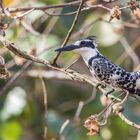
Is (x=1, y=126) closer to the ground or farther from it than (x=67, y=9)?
closer to the ground

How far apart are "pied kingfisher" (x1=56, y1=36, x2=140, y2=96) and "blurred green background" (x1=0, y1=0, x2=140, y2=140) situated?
0.77 metres

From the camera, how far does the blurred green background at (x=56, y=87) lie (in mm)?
3076

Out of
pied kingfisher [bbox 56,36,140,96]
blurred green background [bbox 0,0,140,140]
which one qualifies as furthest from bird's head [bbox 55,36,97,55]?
blurred green background [bbox 0,0,140,140]

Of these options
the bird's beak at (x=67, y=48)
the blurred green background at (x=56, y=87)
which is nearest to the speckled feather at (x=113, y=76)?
the bird's beak at (x=67, y=48)

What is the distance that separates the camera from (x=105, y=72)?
2.07 meters

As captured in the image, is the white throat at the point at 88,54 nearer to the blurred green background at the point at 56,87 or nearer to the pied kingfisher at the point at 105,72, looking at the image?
the pied kingfisher at the point at 105,72

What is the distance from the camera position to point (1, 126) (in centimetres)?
325

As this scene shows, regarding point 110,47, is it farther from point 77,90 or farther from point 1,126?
point 1,126

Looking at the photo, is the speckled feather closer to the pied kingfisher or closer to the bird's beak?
the pied kingfisher

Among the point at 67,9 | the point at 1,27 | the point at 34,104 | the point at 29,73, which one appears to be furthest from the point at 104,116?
the point at 34,104

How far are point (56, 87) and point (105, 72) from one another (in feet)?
5.38

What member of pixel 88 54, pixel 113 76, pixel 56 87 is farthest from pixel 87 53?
pixel 56 87

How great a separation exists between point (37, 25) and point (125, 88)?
1.33 m

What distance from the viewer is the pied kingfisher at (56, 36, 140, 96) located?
80.1 inches
